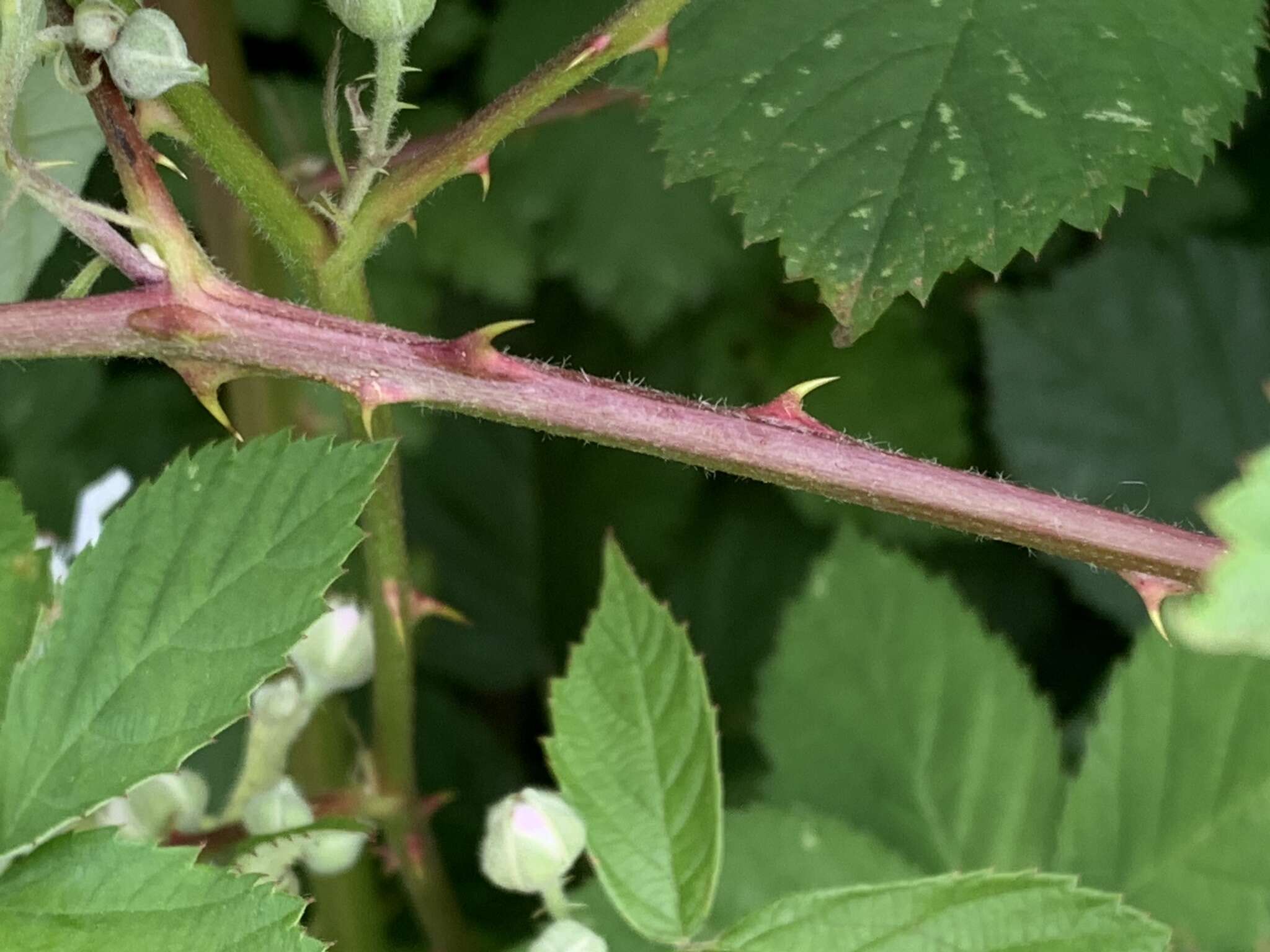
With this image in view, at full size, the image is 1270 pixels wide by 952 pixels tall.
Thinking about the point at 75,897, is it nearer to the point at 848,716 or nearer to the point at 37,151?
the point at 37,151

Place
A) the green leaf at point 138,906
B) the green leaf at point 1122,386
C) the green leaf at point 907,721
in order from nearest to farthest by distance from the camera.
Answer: the green leaf at point 138,906 → the green leaf at point 907,721 → the green leaf at point 1122,386

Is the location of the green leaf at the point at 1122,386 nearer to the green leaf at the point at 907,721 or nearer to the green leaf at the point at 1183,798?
the green leaf at the point at 907,721

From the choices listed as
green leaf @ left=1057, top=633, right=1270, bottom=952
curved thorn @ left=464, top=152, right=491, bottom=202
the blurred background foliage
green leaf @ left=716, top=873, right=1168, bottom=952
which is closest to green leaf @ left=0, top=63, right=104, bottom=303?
curved thorn @ left=464, top=152, right=491, bottom=202

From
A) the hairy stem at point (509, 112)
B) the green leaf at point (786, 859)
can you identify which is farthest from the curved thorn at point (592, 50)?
the green leaf at point (786, 859)

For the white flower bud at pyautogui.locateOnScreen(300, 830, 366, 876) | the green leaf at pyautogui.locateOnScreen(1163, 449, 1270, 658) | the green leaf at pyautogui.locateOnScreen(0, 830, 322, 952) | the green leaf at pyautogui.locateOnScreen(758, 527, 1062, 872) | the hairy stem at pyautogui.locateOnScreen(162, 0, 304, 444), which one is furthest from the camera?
the green leaf at pyautogui.locateOnScreen(758, 527, 1062, 872)

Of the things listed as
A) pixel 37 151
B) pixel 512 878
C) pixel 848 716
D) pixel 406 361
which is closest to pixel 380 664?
pixel 512 878

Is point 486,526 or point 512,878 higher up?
point 512,878

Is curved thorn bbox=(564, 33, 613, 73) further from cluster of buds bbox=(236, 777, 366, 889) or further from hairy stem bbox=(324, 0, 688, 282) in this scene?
cluster of buds bbox=(236, 777, 366, 889)
